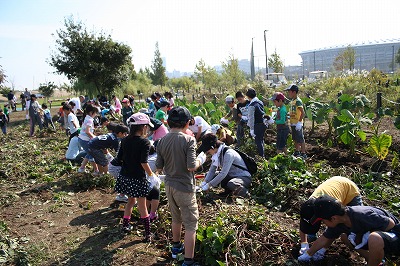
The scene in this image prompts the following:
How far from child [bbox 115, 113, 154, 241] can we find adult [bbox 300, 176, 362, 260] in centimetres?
180

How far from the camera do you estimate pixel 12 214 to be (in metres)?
5.46

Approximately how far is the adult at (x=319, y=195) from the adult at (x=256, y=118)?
3.33 meters

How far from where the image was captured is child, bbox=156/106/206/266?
10.8 feet

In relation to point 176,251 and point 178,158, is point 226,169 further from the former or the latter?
point 178,158

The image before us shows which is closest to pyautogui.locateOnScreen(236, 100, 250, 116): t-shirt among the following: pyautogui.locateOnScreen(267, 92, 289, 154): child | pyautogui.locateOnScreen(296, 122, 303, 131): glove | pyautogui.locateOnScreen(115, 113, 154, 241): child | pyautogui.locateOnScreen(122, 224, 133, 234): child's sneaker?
pyautogui.locateOnScreen(267, 92, 289, 154): child

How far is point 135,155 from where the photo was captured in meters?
4.03

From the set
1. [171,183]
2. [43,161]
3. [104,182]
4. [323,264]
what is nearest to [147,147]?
[171,183]

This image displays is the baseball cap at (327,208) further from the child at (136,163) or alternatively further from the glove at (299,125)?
the glove at (299,125)

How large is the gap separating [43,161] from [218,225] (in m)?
6.46

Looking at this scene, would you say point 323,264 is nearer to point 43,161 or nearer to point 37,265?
point 37,265

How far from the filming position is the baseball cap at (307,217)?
3270mm

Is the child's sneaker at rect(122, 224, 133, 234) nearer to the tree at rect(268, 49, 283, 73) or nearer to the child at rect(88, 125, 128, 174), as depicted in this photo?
the child at rect(88, 125, 128, 174)

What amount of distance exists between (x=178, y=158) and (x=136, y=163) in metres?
0.95

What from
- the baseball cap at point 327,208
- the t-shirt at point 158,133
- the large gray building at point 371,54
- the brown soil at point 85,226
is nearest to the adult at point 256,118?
the brown soil at point 85,226
